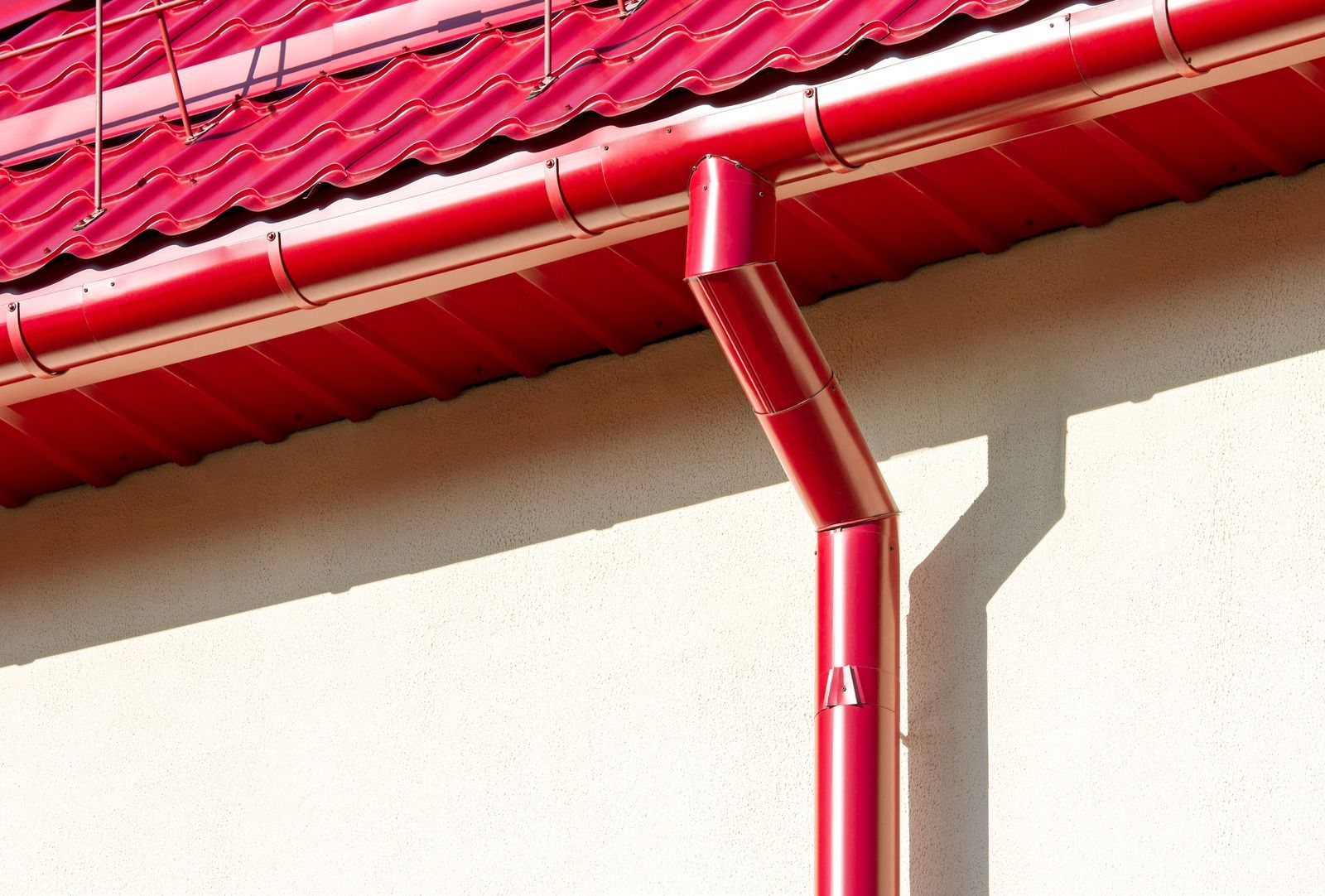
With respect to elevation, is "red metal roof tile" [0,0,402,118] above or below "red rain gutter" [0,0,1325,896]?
above

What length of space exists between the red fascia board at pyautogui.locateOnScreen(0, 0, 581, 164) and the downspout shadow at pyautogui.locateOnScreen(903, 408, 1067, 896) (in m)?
1.96

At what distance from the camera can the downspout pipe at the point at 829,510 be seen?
4.01 m

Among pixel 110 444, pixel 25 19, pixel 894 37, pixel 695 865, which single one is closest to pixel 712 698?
pixel 695 865

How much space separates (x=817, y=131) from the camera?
4129 millimetres

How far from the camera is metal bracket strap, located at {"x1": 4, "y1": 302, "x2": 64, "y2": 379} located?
15.6 feet

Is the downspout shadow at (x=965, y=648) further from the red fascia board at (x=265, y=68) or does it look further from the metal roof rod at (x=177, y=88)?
the metal roof rod at (x=177, y=88)

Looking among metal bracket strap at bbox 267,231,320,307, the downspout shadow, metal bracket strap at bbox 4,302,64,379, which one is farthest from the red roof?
the downspout shadow

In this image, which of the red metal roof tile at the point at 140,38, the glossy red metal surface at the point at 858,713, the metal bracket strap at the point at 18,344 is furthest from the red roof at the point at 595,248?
the glossy red metal surface at the point at 858,713

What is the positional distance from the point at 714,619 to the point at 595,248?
1032mm

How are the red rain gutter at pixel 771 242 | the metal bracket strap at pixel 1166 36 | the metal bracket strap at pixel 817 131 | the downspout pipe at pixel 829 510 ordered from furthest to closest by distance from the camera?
1. the metal bracket strap at pixel 817 131
2. the downspout pipe at pixel 829 510
3. the red rain gutter at pixel 771 242
4. the metal bracket strap at pixel 1166 36

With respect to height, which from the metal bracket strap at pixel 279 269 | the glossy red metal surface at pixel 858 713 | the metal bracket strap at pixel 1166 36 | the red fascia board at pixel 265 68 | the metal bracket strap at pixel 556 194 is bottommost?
the glossy red metal surface at pixel 858 713

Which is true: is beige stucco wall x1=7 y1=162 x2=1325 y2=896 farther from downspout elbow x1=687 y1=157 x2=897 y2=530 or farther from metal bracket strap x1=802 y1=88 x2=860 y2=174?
metal bracket strap x1=802 y1=88 x2=860 y2=174

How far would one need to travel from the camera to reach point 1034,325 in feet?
15.1

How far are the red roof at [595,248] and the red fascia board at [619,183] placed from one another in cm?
15
